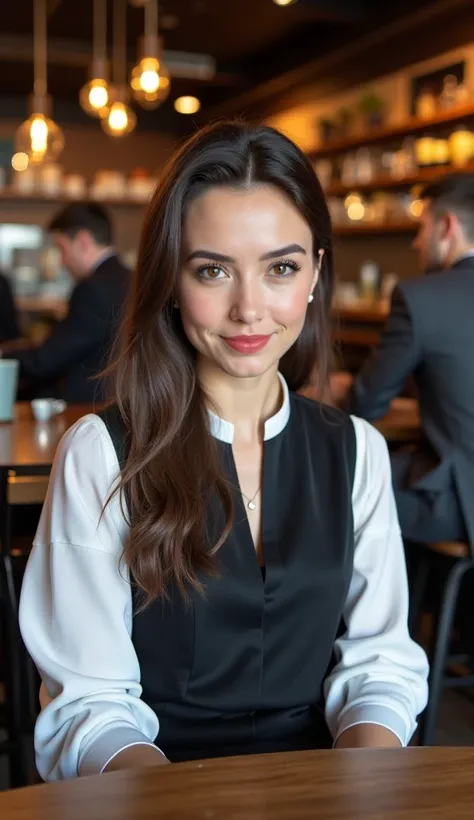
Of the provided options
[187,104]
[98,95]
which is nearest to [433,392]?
[98,95]

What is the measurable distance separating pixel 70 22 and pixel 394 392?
465 cm

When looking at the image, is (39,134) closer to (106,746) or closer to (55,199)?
(55,199)

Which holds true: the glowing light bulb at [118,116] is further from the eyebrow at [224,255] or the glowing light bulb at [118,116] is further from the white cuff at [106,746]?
the white cuff at [106,746]

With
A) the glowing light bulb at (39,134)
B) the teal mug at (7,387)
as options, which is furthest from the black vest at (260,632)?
the glowing light bulb at (39,134)

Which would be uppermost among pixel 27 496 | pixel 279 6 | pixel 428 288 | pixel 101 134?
pixel 279 6

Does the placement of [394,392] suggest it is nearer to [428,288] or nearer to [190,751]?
[428,288]

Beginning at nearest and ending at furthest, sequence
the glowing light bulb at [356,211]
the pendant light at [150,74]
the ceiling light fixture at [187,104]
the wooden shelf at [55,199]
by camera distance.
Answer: the pendant light at [150,74] < the glowing light bulb at [356,211] < the wooden shelf at [55,199] < the ceiling light fixture at [187,104]

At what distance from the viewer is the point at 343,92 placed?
624 cm

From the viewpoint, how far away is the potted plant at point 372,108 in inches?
220

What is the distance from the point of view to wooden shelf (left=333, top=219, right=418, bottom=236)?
5.32m

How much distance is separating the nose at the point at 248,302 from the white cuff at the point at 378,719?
1.79ft

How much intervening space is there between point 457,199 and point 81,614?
2447 mm

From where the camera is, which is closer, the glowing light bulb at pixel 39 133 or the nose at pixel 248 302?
the nose at pixel 248 302

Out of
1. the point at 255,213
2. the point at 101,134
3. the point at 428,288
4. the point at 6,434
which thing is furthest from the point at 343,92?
the point at 255,213
